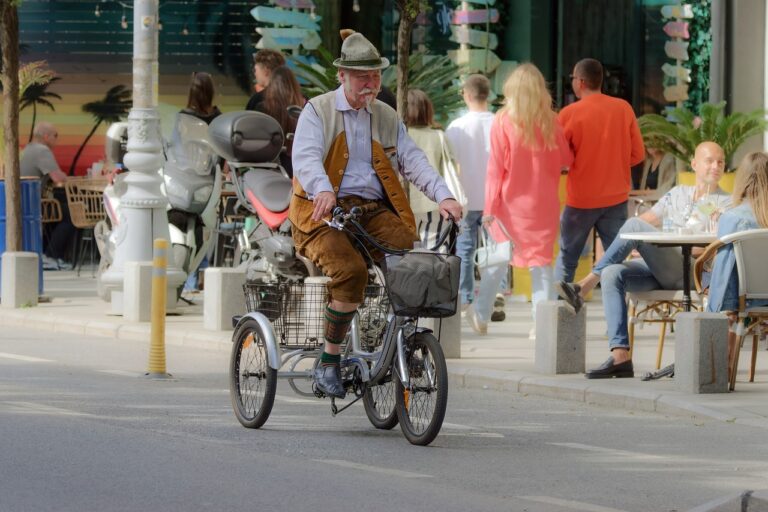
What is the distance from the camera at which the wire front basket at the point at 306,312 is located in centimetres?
948

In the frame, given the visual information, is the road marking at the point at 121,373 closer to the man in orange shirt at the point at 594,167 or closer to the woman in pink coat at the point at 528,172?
the woman in pink coat at the point at 528,172

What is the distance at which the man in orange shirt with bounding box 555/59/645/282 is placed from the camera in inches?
547

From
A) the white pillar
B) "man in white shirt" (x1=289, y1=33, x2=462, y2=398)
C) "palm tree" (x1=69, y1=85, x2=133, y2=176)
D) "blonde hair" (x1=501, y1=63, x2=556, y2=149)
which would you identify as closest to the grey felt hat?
"man in white shirt" (x1=289, y1=33, x2=462, y2=398)

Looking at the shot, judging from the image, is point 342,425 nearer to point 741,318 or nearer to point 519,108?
point 741,318

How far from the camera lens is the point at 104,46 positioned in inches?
939

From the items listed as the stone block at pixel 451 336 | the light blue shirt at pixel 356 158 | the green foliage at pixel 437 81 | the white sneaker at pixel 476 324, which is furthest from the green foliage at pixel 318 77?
the light blue shirt at pixel 356 158

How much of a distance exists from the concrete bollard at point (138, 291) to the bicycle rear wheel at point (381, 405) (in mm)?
5517

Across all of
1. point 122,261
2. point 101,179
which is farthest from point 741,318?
point 101,179

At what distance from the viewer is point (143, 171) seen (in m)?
15.7

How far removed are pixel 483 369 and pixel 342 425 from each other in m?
2.29

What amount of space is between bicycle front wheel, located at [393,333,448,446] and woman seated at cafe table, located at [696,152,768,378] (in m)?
2.91

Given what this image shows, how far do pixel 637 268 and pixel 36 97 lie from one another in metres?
13.4

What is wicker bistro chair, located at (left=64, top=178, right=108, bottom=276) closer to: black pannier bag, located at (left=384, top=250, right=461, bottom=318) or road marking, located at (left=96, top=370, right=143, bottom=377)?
road marking, located at (left=96, top=370, right=143, bottom=377)

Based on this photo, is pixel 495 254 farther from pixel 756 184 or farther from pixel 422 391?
pixel 422 391
